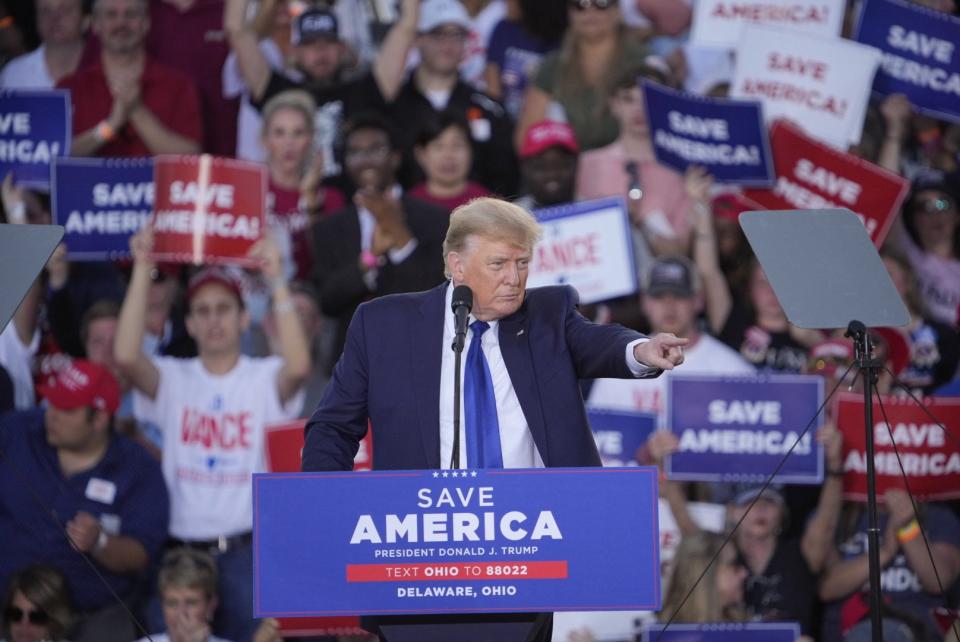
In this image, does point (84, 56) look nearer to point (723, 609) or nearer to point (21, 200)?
point (21, 200)

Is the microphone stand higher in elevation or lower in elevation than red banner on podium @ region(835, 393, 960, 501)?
higher

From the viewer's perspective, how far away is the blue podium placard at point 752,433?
660 centimetres

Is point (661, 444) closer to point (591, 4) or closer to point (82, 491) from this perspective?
point (82, 491)

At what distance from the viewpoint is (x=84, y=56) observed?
8.47 meters

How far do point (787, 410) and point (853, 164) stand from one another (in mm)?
1428

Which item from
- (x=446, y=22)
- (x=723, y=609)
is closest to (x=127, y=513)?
(x=723, y=609)

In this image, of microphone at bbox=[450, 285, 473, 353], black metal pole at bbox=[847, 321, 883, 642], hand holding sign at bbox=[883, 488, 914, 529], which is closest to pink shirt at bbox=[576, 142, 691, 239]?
hand holding sign at bbox=[883, 488, 914, 529]

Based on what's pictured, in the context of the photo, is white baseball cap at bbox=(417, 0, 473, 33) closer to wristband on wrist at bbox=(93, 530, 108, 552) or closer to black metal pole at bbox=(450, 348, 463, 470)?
wristband on wrist at bbox=(93, 530, 108, 552)

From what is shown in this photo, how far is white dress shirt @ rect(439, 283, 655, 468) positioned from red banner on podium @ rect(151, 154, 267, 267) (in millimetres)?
3295

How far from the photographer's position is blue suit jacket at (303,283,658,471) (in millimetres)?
3854

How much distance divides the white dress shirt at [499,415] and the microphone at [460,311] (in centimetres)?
14

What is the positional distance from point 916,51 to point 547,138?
1.87 metres

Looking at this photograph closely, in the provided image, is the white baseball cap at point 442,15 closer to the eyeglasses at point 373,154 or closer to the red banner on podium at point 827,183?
the eyeglasses at point 373,154

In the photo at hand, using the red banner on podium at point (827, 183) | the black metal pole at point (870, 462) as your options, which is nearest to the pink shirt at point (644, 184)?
the red banner on podium at point (827, 183)
